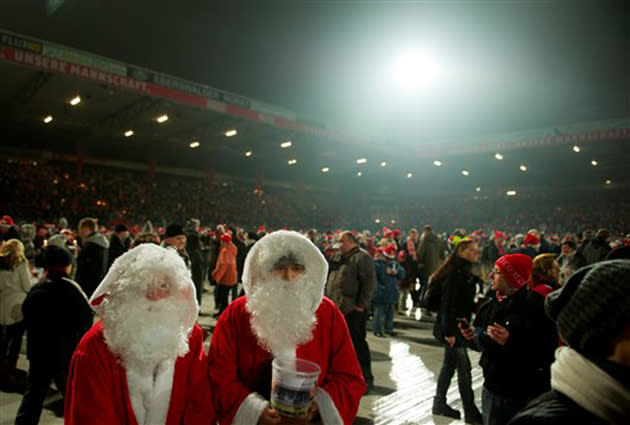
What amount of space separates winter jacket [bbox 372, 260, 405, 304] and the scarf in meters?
6.05

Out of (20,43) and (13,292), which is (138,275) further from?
(20,43)

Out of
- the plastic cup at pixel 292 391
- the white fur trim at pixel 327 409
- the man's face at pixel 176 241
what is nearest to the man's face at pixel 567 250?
the man's face at pixel 176 241

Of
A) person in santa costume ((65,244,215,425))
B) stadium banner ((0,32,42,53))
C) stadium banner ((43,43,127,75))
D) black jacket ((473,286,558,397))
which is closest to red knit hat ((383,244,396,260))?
black jacket ((473,286,558,397))

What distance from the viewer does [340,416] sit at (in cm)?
209

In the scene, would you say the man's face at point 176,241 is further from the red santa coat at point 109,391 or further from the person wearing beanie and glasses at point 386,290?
the red santa coat at point 109,391

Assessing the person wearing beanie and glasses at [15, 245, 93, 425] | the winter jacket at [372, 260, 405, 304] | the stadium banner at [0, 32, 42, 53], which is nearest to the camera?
the person wearing beanie and glasses at [15, 245, 93, 425]

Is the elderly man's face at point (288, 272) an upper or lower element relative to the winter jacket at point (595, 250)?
lower

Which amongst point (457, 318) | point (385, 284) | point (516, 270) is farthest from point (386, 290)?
point (516, 270)

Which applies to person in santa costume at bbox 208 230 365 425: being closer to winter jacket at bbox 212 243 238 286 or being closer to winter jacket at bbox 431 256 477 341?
winter jacket at bbox 431 256 477 341

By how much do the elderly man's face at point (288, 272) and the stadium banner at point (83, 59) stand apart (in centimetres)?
1377

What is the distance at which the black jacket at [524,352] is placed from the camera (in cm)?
279

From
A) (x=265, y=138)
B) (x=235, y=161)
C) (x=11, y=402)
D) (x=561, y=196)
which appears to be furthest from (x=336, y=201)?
(x=11, y=402)

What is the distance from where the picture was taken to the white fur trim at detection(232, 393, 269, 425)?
1978mm

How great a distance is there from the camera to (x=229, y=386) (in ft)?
6.80
